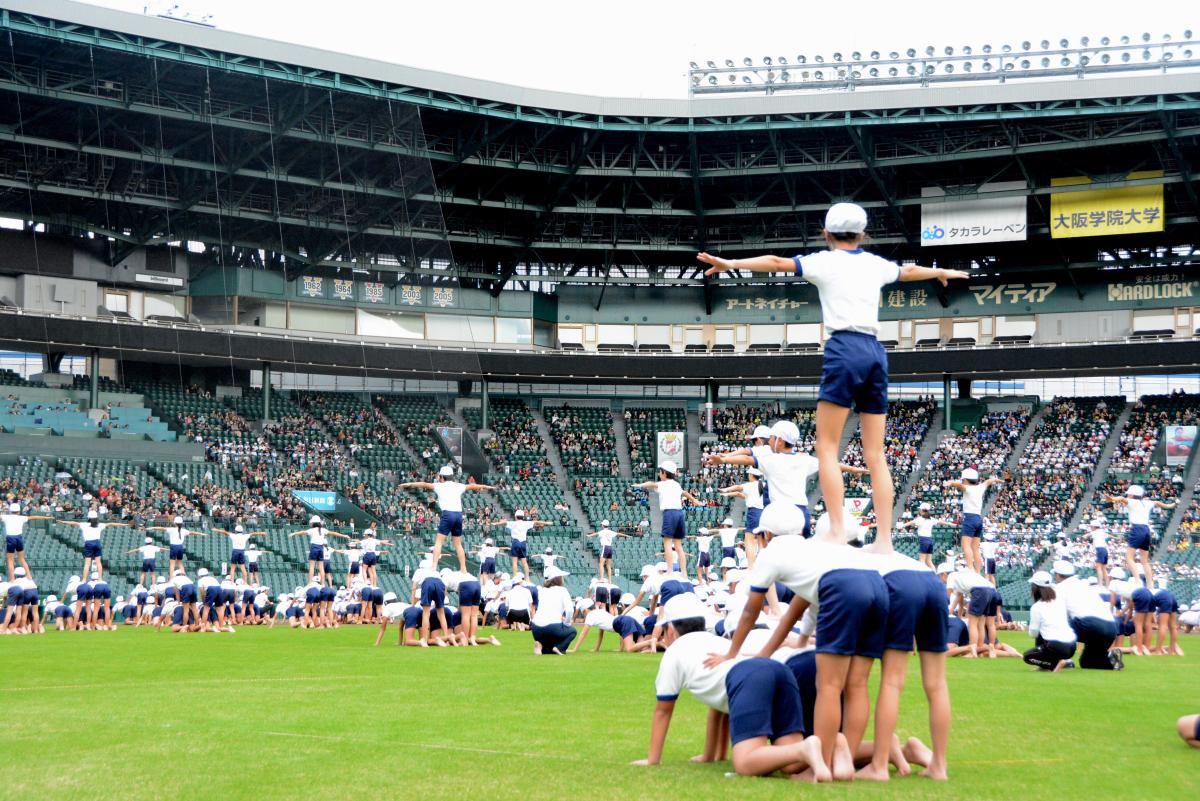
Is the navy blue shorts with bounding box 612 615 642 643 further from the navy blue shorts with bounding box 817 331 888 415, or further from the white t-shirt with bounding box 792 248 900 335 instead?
the white t-shirt with bounding box 792 248 900 335

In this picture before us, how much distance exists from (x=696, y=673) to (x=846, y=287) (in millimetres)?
3221

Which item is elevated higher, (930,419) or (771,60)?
(771,60)

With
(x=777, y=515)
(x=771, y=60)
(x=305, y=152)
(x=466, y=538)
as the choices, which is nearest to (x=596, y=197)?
(x=771, y=60)

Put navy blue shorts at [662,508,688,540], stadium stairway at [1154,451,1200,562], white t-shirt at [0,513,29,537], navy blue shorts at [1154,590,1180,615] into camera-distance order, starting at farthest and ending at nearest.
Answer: stadium stairway at [1154,451,1200,562], white t-shirt at [0,513,29,537], navy blue shorts at [662,508,688,540], navy blue shorts at [1154,590,1180,615]

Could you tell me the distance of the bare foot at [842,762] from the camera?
8.06 meters

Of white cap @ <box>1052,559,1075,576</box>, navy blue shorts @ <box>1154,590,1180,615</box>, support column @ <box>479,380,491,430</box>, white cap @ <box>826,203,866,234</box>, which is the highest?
support column @ <box>479,380,491,430</box>

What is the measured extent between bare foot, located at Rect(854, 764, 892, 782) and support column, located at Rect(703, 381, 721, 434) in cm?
5144

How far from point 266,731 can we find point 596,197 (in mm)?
46803

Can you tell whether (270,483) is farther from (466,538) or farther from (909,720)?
(909,720)

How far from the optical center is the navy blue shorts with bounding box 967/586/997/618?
66.9 ft

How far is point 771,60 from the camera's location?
54.7 metres

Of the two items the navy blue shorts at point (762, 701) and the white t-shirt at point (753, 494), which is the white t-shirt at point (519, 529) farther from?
the navy blue shorts at point (762, 701)

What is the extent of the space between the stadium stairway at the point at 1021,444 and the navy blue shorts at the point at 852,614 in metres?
45.8

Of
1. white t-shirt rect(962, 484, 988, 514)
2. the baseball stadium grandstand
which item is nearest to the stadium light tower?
the baseball stadium grandstand
